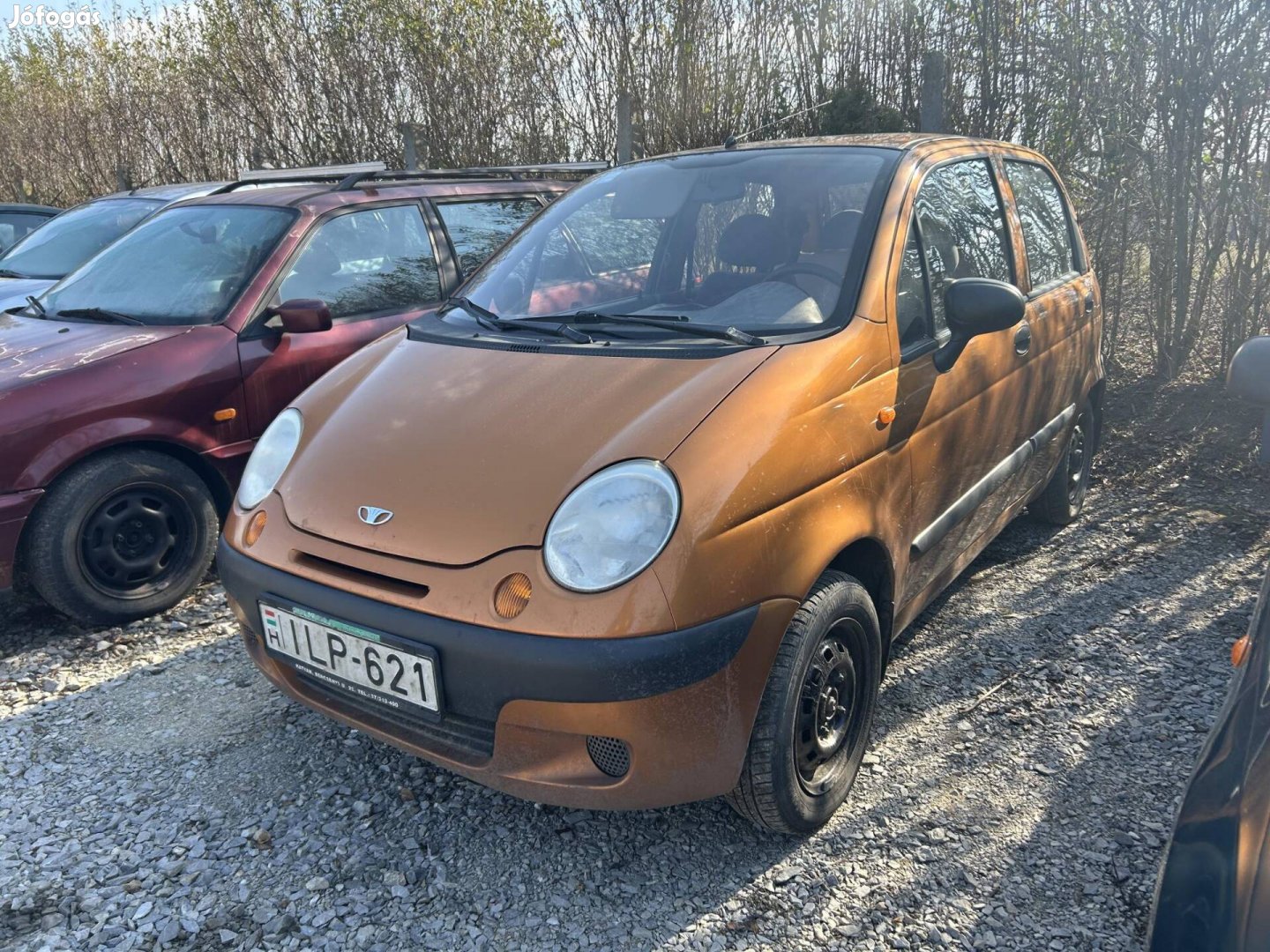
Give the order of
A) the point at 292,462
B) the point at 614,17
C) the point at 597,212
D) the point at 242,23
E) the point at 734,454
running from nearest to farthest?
the point at 734,454 → the point at 292,462 → the point at 597,212 → the point at 614,17 → the point at 242,23

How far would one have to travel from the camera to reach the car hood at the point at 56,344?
3551 millimetres

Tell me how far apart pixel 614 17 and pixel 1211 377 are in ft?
19.2

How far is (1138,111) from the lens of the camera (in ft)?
19.4

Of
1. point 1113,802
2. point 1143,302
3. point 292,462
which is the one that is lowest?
point 1113,802

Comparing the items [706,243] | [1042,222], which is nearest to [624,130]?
[1042,222]

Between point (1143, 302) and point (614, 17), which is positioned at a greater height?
point (614, 17)

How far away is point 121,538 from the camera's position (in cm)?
372

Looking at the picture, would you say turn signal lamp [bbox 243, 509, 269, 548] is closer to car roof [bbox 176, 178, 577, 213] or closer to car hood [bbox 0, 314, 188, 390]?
car hood [bbox 0, 314, 188, 390]

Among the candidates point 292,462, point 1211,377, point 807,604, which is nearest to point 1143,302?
point 1211,377

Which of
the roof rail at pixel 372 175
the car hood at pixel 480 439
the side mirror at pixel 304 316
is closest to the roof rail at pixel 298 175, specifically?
the roof rail at pixel 372 175

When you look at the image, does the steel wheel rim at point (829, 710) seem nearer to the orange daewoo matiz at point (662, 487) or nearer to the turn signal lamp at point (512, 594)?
the orange daewoo matiz at point (662, 487)

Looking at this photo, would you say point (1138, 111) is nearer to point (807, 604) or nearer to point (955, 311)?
point (955, 311)

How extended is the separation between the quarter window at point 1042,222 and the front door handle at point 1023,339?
308 mm

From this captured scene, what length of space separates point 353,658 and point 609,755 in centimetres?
65
